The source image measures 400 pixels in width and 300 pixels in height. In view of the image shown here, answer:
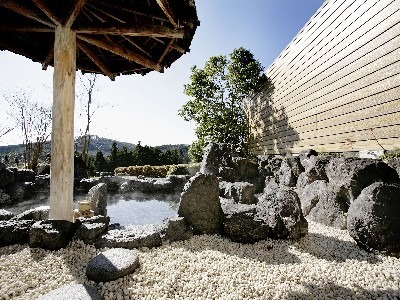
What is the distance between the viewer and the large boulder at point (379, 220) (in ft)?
11.8

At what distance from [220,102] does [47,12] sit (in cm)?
1317

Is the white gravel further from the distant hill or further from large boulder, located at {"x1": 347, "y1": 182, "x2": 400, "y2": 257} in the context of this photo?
the distant hill

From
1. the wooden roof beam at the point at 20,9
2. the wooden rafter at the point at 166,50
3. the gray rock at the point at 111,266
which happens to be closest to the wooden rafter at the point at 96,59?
the wooden roof beam at the point at 20,9

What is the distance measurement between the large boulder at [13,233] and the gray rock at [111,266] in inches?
69.1

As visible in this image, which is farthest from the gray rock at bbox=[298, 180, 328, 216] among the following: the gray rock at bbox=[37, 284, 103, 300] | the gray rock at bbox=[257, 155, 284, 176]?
the gray rock at bbox=[37, 284, 103, 300]

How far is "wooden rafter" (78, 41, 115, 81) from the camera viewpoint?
4.84 meters

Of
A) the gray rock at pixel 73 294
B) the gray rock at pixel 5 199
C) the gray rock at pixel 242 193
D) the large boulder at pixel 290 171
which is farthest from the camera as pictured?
the gray rock at pixel 5 199

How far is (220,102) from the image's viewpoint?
1611cm

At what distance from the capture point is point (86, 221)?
4453 mm

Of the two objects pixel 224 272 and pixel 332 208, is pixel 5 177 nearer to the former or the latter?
pixel 224 272

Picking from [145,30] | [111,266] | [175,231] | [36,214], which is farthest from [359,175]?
[36,214]

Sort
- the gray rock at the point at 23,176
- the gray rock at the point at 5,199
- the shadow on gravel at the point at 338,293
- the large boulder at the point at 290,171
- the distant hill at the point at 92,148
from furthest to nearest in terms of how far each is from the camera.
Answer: the distant hill at the point at 92,148 → the gray rock at the point at 23,176 → the gray rock at the point at 5,199 → the large boulder at the point at 290,171 → the shadow on gravel at the point at 338,293

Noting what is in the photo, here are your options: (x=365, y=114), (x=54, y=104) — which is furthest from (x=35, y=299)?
(x=365, y=114)

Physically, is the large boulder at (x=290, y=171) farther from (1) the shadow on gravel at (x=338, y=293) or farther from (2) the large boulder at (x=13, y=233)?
(2) the large boulder at (x=13, y=233)
